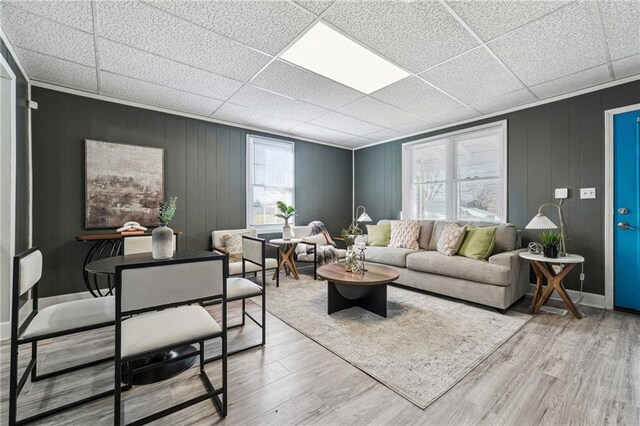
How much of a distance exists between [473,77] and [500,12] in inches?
40.9

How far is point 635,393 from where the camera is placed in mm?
1727

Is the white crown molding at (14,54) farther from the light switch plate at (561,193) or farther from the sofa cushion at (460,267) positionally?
the light switch plate at (561,193)

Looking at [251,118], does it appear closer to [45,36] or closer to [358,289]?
[45,36]

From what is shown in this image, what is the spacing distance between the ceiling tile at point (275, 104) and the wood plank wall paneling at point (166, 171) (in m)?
0.99

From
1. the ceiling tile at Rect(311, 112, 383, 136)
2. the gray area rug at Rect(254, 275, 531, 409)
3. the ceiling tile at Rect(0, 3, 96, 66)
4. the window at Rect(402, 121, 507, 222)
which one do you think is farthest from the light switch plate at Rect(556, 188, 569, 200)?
the ceiling tile at Rect(0, 3, 96, 66)

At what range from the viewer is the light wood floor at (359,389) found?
1550 mm

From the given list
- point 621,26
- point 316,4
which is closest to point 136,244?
point 316,4

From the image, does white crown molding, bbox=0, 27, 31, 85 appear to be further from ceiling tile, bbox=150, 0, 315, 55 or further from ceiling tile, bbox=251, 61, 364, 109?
ceiling tile, bbox=251, 61, 364, 109

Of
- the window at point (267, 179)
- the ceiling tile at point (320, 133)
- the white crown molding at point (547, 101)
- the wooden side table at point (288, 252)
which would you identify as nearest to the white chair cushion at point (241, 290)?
the wooden side table at point (288, 252)

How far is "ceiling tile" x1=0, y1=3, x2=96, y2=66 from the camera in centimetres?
205

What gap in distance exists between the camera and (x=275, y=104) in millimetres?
3725

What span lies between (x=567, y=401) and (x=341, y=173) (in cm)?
499

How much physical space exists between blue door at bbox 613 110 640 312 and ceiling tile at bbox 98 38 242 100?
4337mm

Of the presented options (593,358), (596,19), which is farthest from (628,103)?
(593,358)
